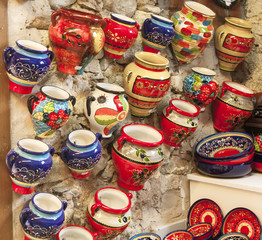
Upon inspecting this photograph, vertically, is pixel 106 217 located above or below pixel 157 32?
below

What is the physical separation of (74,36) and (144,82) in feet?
1.49

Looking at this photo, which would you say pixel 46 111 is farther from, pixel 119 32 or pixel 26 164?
pixel 119 32

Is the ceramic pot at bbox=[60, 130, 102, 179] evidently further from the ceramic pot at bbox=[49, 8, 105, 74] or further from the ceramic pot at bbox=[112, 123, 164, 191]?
the ceramic pot at bbox=[49, 8, 105, 74]

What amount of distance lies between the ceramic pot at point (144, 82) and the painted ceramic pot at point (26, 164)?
567 millimetres

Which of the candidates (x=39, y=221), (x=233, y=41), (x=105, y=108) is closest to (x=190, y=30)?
(x=233, y=41)

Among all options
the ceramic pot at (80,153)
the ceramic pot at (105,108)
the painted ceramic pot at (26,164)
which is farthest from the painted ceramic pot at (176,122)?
the painted ceramic pot at (26,164)

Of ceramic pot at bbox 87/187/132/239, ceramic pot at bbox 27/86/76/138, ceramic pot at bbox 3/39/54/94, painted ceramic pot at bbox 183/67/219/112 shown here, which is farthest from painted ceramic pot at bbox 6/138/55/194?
painted ceramic pot at bbox 183/67/219/112

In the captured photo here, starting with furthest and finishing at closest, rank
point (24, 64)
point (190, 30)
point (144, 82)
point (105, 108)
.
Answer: point (190, 30), point (144, 82), point (105, 108), point (24, 64)

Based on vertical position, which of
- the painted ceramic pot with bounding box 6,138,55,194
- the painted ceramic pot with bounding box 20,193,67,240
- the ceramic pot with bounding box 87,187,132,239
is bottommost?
the ceramic pot with bounding box 87,187,132,239

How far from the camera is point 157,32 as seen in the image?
1.88 m

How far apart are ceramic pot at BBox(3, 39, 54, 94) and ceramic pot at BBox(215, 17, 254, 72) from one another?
1207 millimetres

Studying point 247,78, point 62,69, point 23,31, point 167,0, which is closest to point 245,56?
point 247,78

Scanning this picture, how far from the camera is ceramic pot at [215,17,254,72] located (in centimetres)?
224

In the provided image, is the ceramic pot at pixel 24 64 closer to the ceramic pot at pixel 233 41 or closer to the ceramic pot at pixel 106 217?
the ceramic pot at pixel 106 217
